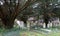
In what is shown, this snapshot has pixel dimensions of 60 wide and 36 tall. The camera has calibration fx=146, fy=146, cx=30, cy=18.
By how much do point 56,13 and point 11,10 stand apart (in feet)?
20.2

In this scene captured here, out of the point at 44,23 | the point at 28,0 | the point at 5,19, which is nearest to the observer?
the point at 28,0

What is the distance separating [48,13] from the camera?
42.4 ft

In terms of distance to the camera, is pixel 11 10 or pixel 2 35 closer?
pixel 2 35

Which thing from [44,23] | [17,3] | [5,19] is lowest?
[44,23]

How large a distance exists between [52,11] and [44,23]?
2157mm

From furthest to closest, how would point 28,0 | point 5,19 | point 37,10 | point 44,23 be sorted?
point 44,23, point 37,10, point 5,19, point 28,0

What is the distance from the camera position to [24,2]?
8.33 metres

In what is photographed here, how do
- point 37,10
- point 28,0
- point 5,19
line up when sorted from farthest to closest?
1. point 37,10
2. point 5,19
3. point 28,0

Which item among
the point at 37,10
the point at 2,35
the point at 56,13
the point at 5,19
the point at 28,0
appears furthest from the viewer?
the point at 56,13

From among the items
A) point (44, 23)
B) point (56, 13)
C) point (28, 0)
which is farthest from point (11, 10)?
point (44, 23)

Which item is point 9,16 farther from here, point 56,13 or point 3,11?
point 56,13

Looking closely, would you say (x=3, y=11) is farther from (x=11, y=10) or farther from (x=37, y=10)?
(x=37, y=10)

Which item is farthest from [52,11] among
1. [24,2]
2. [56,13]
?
[24,2]

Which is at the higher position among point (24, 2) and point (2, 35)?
point (24, 2)
